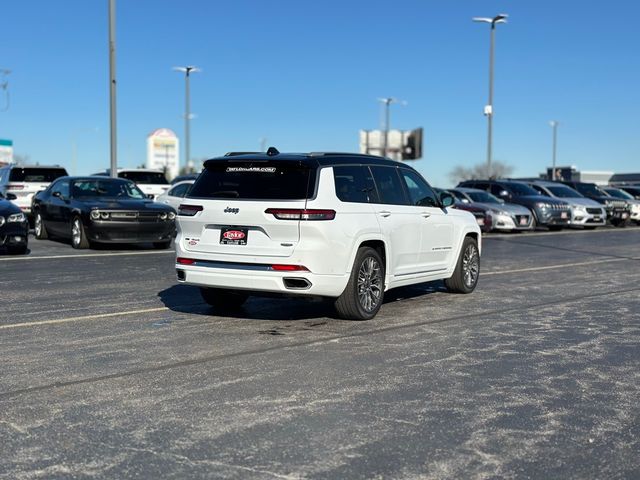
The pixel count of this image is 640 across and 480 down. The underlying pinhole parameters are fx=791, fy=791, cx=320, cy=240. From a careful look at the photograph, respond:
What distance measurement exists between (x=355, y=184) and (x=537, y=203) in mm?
19688

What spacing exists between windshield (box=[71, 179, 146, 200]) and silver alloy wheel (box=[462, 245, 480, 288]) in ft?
27.8

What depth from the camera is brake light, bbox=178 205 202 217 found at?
7.98 m

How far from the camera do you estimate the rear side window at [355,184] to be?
26.2ft

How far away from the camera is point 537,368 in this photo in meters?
6.14

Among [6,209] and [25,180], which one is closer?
[6,209]

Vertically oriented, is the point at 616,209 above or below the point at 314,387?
above

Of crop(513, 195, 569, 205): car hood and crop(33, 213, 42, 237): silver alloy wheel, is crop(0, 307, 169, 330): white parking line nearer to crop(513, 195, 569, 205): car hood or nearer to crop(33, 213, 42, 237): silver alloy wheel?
crop(33, 213, 42, 237): silver alloy wheel

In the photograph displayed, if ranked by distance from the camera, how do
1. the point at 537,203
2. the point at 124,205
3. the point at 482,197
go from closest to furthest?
the point at 124,205, the point at 482,197, the point at 537,203

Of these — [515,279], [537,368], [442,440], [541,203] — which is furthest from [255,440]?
[541,203]

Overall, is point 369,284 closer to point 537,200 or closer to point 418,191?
point 418,191

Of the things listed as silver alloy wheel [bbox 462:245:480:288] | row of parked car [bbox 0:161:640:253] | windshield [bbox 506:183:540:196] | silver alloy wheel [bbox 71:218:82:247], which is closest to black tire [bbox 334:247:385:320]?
silver alloy wheel [bbox 462:245:480:288]

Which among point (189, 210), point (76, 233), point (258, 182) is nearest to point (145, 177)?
point (76, 233)

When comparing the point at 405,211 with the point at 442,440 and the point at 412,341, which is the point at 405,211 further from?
the point at 442,440

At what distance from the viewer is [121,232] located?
15531mm
